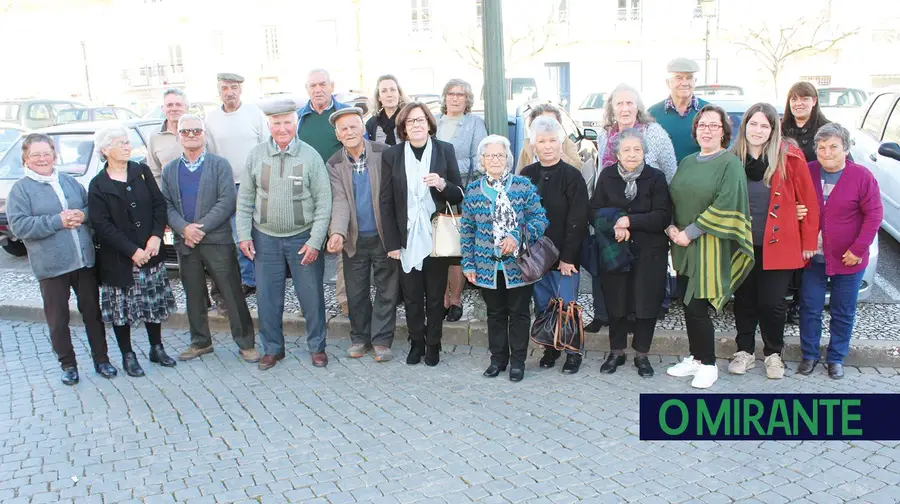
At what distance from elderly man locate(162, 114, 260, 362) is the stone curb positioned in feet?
2.30

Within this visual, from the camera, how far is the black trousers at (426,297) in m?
5.45

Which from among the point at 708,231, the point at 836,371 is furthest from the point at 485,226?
the point at 836,371

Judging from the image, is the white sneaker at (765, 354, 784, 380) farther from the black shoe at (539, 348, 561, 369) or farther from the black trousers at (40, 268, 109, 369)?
the black trousers at (40, 268, 109, 369)

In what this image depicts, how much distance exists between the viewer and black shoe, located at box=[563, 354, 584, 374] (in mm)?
5305

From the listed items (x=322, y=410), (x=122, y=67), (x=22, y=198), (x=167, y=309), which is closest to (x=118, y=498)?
(x=322, y=410)

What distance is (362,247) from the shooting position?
5609mm

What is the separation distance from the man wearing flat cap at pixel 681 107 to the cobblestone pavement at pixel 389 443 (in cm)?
172

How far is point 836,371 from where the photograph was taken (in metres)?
5.01

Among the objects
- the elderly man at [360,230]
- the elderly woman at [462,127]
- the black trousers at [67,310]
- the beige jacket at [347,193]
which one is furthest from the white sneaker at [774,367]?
the black trousers at [67,310]

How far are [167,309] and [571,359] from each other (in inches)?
119

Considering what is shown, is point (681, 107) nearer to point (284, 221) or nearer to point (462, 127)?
point (462, 127)

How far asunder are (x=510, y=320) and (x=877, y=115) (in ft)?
19.0

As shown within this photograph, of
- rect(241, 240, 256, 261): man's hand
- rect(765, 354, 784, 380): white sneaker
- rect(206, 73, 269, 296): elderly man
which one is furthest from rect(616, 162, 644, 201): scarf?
→ rect(206, 73, 269, 296): elderly man

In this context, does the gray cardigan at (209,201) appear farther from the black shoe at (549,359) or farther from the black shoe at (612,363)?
the black shoe at (612,363)
